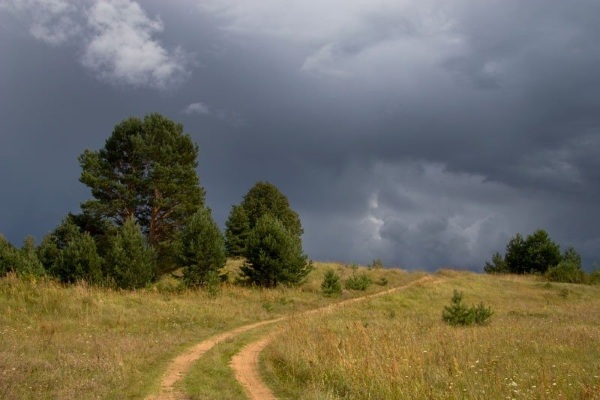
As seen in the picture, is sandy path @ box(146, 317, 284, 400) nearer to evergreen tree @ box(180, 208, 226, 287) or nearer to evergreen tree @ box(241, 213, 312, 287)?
evergreen tree @ box(180, 208, 226, 287)

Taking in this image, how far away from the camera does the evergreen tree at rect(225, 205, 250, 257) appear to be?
4572 cm

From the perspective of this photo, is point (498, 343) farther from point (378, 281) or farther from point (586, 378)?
point (378, 281)

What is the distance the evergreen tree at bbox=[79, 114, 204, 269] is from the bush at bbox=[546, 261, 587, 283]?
3464cm

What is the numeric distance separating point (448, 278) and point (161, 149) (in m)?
27.1

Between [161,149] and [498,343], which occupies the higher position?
[161,149]

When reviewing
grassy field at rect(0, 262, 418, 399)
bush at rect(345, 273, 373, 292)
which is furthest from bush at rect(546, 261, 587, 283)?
grassy field at rect(0, 262, 418, 399)

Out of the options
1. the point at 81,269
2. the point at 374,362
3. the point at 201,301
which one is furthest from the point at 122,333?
the point at 81,269

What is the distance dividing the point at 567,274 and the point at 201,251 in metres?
35.4

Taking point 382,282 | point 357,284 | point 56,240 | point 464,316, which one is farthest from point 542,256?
point 56,240

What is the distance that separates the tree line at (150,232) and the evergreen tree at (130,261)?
0.21ft

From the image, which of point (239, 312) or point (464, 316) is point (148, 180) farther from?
point (464, 316)

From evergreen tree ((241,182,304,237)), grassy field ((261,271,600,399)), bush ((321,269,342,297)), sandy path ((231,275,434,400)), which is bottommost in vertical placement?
sandy path ((231,275,434,400))

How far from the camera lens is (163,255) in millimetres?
40844

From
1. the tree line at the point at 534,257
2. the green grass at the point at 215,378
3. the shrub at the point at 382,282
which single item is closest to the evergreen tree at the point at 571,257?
the tree line at the point at 534,257
